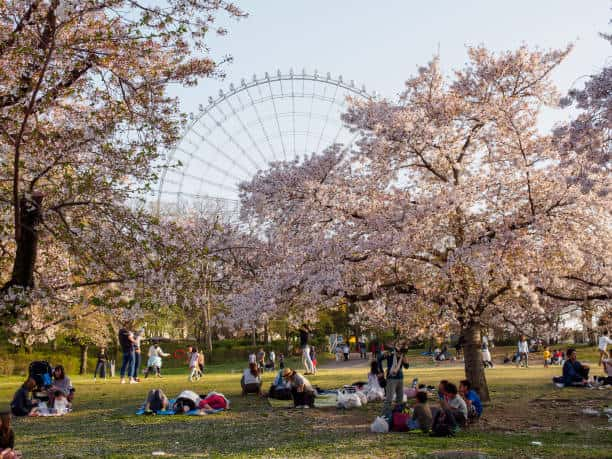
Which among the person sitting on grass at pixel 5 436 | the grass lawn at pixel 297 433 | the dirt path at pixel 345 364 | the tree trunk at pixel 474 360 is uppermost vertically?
the tree trunk at pixel 474 360

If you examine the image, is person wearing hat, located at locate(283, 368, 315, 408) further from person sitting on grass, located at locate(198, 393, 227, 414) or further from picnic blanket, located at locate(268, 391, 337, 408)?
person sitting on grass, located at locate(198, 393, 227, 414)

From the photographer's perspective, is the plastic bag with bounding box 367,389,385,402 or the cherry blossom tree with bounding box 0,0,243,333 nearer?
the cherry blossom tree with bounding box 0,0,243,333

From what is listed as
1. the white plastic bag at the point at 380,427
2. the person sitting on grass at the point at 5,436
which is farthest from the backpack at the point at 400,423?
the person sitting on grass at the point at 5,436

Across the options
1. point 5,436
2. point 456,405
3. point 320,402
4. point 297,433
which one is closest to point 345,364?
point 320,402

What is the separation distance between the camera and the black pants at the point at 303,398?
54.9ft

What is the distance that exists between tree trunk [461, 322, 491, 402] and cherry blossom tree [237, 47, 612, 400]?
0.12ft

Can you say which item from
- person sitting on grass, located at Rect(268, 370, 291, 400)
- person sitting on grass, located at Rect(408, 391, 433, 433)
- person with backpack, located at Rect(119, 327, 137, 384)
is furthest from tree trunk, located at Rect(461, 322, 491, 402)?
person with backpack, located at Rect(119, 327, 137, 384)

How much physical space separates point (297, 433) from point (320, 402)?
209 inches

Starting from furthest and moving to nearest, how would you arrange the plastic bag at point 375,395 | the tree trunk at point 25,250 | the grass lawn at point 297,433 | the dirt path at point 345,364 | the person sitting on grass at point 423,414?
the dirt path at point 345,364 < the plastic bag at point 375,395 < the person sitting on grass at point 423,414 < the tree trunk at point 25,250 < the grass lawn at point 297,433

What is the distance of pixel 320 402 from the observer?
57.4ft

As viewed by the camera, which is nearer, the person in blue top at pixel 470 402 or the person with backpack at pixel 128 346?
the person in blue top at pixel 470 402

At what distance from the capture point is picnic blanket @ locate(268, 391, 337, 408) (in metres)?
17.1

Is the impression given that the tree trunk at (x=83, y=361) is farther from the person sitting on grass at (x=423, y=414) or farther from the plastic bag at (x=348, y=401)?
the person sitting on grass at (x=423, y=414)

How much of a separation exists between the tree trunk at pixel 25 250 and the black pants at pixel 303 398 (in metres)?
8.21
